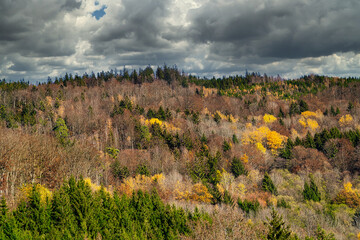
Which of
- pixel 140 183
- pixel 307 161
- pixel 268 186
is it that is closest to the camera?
pixel 140 183

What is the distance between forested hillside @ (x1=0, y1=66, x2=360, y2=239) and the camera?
3241 cm

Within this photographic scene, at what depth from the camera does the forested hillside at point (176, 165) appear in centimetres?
3241

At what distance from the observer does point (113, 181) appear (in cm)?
6769

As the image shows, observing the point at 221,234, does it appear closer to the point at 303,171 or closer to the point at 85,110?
the point at 303,171

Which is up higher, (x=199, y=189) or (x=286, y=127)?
(x=286, y=127)

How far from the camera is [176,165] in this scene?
82.1m

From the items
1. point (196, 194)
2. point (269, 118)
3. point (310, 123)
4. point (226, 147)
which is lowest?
point (196, 194)

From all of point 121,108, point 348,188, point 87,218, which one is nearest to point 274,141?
point 348,188

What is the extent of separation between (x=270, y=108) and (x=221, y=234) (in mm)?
139023

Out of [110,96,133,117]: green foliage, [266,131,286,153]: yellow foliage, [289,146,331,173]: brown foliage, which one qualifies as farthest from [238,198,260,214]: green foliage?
[110,96,133,117]: green foliage

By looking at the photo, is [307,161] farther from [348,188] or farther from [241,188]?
[241,188]

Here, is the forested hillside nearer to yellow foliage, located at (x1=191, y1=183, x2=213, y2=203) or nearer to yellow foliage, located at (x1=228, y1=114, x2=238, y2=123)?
yellow foliage, located at (x1=191, y1=183, x2=213, y2=203)

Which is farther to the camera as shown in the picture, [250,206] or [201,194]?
[201,194]

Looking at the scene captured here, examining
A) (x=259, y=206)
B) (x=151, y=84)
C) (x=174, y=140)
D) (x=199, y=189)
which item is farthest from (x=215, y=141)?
(x=151, y=84)
